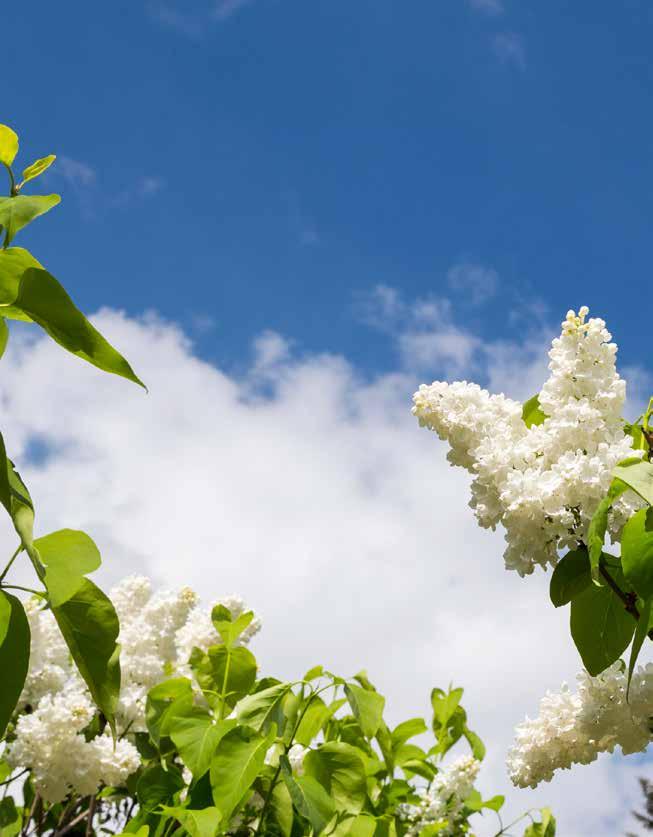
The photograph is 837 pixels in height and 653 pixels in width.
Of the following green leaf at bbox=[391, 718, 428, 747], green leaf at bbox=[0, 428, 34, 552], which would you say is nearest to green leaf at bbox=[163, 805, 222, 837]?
green leaf at bbox=[0, 428, 34, 552]

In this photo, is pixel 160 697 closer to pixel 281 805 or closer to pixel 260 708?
pixel 281 805

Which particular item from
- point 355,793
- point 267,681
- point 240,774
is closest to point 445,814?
point 267,681

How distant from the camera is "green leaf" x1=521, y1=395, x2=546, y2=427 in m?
1.49

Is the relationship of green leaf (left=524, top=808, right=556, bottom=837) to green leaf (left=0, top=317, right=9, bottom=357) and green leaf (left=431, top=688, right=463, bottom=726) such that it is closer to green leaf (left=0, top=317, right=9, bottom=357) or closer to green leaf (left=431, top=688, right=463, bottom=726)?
green leaf (left=431, top=688, right=463, bottom=726)

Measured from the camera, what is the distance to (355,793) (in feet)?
6.86

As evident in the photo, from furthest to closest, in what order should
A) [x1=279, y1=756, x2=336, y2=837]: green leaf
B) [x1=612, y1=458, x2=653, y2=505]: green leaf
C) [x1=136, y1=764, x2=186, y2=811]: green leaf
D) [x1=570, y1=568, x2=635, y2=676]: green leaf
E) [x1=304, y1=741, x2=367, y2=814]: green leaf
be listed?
[x1=136, y1=764, x2=186, y2=811]: green leaf
[x1=304, y1=741, x2=367, y2=814]: green leaf
[x1=279, y1=756, x2=336, y2=837]: green leaf
[x1=570, y1=568, x2=635, y2=676]: green leaf
[x1=612, y1=458, x2=653, y2=505]: green leaf

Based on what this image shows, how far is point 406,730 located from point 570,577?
1983mm

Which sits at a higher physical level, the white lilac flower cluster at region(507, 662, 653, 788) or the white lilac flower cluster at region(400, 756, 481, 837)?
the white lilac flower cluster at region(400, 756, 481, 837)

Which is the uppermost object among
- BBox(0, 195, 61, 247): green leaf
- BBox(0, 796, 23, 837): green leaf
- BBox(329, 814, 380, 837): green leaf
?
BBox(0, 195, 61, 247): green leaf

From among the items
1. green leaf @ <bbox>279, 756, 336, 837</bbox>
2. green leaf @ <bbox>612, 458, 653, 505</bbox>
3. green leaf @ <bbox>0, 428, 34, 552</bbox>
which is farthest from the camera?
green leaf @ <bbox>279, 756, 336, 837</bbox>

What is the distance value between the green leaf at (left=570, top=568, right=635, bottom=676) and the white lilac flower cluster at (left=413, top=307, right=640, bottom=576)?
0.39 ft

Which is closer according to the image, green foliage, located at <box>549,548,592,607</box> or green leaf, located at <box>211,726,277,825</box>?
green foliage, located at <box>549,548,592,607</box>

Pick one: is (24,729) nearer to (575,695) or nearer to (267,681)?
(267,681)

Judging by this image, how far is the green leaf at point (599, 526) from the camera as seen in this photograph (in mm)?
1126
